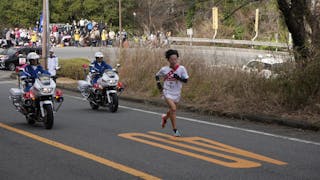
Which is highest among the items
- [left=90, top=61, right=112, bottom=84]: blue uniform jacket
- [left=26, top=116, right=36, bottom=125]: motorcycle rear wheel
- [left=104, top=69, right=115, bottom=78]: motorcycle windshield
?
[left=90, top=61, right=112, bottom=84]: blue uniform jacket

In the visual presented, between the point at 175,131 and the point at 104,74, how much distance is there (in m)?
4.51

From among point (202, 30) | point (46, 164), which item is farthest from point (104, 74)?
point (202, 30)

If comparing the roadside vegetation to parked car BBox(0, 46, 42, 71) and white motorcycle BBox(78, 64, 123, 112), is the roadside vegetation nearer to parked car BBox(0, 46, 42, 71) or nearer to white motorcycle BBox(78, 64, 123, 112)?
white motorcycle BBox(78, 64, 123, 112)

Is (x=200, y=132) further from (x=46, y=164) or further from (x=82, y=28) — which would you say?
(x=82, y=28)

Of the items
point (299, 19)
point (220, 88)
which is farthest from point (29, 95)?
point (299, 19)

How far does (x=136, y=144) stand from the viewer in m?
9.63

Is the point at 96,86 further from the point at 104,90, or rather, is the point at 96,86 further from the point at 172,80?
the point at 172,80

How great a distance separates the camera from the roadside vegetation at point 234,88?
1231cm

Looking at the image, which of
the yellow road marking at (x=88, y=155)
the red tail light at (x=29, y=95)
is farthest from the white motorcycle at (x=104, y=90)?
the yellow road marking at (x=88, y=155)

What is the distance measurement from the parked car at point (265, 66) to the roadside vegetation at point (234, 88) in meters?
0.14

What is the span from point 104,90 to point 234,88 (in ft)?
11.2

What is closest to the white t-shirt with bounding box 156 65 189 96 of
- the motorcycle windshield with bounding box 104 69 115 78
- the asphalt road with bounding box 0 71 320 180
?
the asphalt road with bounding box 0 71 320 180

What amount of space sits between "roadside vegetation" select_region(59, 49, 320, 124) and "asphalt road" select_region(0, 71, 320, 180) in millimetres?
826

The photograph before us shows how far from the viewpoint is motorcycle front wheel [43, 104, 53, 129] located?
11188mm
